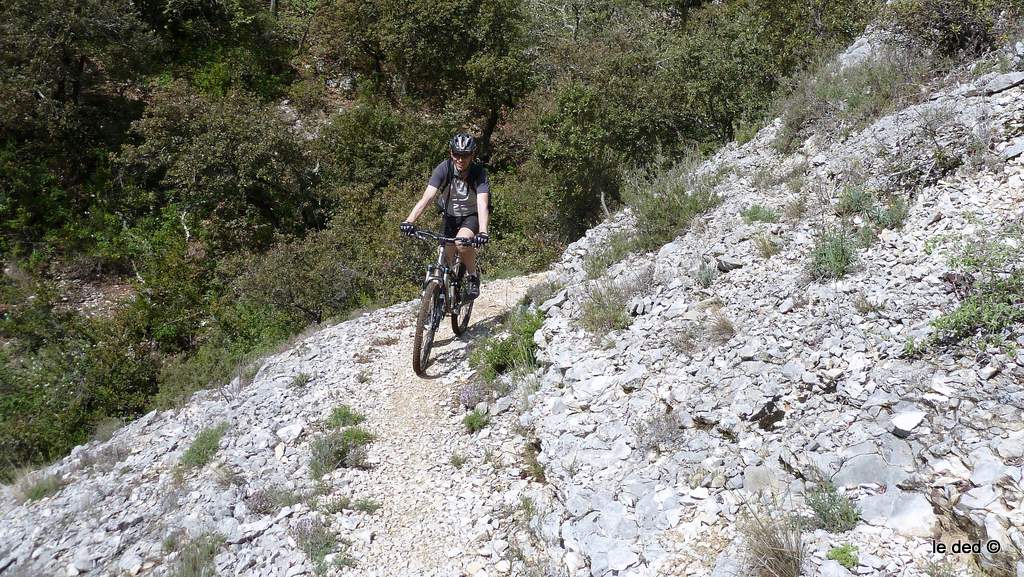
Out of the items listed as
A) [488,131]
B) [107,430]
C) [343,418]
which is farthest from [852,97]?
[488,131]

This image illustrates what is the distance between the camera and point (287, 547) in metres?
4.80

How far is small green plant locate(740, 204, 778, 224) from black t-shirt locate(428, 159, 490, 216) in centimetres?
293

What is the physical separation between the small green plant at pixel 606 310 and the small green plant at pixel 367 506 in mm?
2651

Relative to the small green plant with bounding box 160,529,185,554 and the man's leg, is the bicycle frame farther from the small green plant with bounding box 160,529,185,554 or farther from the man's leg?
the small green plant with bounding box 160,529,185,554

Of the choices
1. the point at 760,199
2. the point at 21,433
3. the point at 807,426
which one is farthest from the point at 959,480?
the point at 21,433

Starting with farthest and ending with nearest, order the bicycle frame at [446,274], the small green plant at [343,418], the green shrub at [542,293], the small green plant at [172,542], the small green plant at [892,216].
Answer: the green shrub at [542,293] → the bicycle frame at [446,274] → the small green plant at [343,418] → the small green plant at [892,216] → the small green plant at [172,542]

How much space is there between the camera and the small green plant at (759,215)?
656 cm

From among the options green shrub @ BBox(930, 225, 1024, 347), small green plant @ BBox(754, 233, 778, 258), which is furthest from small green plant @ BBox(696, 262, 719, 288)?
green shrub @ BBox(930, 225, 1024, 347)

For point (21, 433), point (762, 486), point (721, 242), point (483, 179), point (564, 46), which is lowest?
point (21, 433)

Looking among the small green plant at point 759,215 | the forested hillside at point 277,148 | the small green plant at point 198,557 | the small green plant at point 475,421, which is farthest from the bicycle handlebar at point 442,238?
the forested hillside at point 277,148

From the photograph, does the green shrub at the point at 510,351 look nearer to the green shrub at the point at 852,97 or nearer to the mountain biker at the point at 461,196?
the mountain biker at the point at 461,196

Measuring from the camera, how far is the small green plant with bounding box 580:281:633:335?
20.2 feet

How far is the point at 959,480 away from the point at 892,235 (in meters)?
2.76

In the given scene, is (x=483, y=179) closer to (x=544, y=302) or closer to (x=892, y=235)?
(x=544, y=302)
